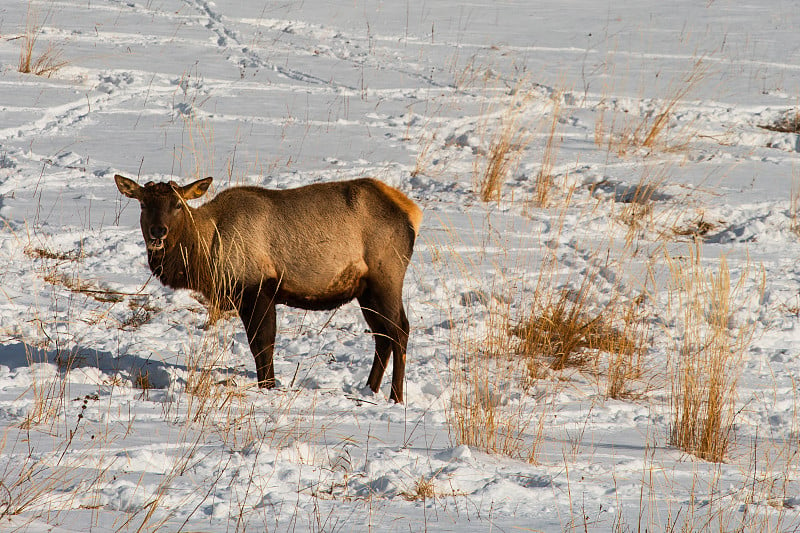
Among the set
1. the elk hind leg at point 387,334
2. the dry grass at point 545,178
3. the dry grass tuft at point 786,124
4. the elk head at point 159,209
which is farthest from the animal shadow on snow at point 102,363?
the dry grass tuft at point 786,124

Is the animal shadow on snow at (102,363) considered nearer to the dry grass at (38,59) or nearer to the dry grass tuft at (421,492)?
the dry grass tuft at (421,492)

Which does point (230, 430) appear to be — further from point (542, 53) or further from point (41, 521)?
point (542, 53)

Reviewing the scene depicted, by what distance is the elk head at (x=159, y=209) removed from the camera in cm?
610

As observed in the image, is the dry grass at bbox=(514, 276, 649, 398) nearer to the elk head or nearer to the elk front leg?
the elk front leg

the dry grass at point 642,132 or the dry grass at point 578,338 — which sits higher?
the dry grass at point 642,132

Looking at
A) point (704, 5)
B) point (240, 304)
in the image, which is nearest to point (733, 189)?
point (240, 304)

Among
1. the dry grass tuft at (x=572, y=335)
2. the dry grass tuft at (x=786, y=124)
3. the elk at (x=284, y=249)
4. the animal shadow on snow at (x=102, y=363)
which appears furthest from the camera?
the dry grass tuft at (x=786, y=124)

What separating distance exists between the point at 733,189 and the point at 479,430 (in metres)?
6.99

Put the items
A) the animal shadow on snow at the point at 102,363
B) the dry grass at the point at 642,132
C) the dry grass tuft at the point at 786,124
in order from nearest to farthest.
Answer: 1. the animal shadow on snow at the point at 102,363
2. the dry grass at the point at 642,132
3. the dry grass tuft at the point at 786,124

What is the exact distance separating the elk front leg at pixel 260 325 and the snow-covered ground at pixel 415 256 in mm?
192

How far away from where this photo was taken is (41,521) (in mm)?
3057

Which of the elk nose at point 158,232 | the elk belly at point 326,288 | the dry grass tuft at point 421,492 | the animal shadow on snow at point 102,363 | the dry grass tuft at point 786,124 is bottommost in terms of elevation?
the dry grass tuft at point 421,492

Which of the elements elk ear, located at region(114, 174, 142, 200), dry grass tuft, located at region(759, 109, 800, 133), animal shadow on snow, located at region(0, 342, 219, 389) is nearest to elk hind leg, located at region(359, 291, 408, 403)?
animal shadow on snow, located at region(0, 342, 219, 389)

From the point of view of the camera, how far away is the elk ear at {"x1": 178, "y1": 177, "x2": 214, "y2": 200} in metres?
6.34
